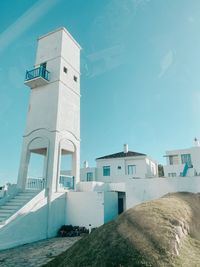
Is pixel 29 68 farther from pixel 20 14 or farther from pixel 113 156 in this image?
pixel 113 156

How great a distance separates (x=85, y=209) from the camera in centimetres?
1375

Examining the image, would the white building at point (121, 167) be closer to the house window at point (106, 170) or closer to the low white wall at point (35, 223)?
the house window at point (106, 170)

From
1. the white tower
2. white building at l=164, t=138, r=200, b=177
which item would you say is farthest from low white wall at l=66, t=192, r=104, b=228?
white building at l=164, t=138, r=200, b=177

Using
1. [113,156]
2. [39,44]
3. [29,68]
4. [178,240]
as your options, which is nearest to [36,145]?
[29,68]

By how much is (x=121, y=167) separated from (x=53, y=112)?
15.8 metres

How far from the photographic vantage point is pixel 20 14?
36.9ft

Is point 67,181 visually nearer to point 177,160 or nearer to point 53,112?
point 53,112

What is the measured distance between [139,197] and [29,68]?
14.7 meters

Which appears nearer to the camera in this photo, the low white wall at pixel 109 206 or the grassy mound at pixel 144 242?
the grassy mound at pixel 144 242

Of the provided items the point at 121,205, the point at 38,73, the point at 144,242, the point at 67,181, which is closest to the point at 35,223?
the point at 67,181

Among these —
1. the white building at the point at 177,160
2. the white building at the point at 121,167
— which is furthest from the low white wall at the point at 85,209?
the white building at the point at 177,160

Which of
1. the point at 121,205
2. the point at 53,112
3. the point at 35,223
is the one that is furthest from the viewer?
the point at 121,205

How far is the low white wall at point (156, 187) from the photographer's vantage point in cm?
1171

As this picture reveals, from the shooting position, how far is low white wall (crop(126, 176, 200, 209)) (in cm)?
1171
